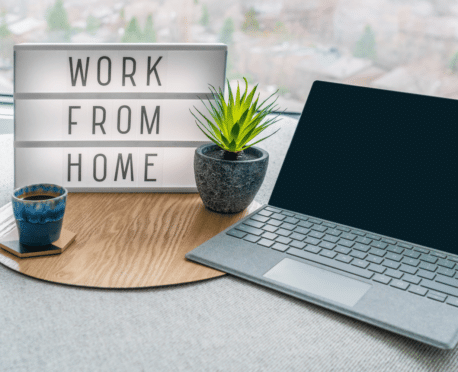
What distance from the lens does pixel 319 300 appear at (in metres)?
0.58

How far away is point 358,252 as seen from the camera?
27.4 inches

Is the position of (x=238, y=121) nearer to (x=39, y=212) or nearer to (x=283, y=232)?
(x=283, y=232)

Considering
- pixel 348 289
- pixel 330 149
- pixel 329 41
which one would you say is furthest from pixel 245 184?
pixel 329 41

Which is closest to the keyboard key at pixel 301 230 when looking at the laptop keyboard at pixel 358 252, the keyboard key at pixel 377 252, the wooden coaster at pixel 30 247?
the laptop keyboard at pixel 358 252

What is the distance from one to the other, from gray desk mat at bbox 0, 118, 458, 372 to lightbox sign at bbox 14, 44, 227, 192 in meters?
0.32

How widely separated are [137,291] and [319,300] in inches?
8.8

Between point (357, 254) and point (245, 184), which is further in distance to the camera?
point (245, 184)

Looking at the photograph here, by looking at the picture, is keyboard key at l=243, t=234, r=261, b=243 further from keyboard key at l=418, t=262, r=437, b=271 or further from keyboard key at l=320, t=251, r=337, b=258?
keyboard key at l=418, t=262, r=437, b=271

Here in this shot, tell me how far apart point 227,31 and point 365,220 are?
179cm

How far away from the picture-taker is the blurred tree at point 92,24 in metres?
2.16

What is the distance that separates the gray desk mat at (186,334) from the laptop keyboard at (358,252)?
101mm

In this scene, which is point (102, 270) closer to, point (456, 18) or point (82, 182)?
point (82, 182)

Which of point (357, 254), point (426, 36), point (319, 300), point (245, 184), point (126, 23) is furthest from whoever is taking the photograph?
point (426, 36)

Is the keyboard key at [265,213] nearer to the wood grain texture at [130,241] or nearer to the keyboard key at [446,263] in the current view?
the wood grain texture at [130,241]
